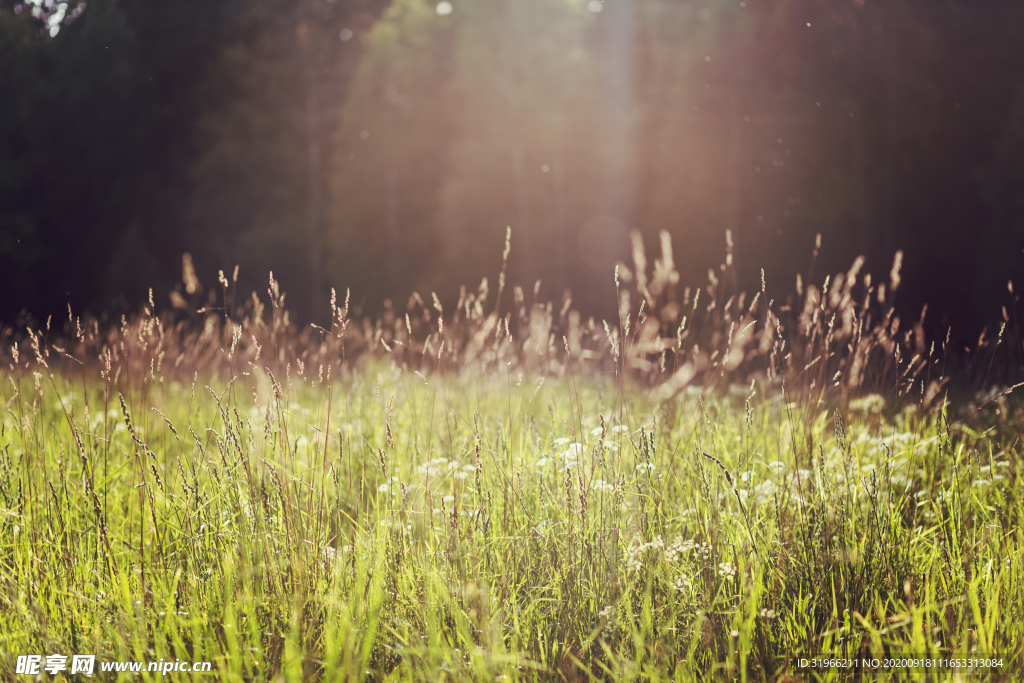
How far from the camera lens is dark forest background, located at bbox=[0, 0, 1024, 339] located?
9.74m

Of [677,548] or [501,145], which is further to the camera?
[501,145]

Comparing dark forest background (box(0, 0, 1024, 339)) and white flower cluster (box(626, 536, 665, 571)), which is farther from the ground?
dark forest background (box(0, 0, 1024, 339))

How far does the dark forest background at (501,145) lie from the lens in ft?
32.0

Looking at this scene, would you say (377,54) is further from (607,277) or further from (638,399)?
(638,399)

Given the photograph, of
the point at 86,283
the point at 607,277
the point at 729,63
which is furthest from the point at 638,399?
the point at 86,283

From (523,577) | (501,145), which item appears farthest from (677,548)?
(501,145)

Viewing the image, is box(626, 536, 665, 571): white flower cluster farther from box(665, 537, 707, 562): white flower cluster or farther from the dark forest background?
the dark forest background

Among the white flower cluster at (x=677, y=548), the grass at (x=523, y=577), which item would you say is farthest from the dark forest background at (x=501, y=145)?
the white flower cluster at (x=677, y=548)

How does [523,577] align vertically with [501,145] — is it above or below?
below

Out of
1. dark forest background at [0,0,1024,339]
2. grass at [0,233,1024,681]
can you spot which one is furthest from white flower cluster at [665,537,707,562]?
dark forest background at [0,0,1024,339]

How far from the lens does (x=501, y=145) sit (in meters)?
11.1

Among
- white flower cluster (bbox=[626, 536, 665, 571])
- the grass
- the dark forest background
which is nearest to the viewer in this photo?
the grass

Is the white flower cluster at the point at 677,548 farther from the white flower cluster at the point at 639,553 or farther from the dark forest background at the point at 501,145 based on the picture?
the dark forest background at the point at 501,145

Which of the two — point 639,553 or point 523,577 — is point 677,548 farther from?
point 523,577
